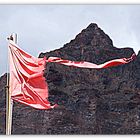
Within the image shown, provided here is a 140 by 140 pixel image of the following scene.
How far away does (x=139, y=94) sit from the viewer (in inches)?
161

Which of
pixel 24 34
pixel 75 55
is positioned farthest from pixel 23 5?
pixel 75 55

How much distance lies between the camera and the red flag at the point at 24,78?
12.2 feet

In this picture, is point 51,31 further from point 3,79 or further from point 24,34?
point 3,79

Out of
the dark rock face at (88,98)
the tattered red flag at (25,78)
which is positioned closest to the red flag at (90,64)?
the dark rock face at (88,98)

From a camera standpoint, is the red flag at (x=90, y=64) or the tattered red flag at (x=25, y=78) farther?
the red flag at (x=90, y=64)

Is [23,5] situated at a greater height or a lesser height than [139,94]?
greater

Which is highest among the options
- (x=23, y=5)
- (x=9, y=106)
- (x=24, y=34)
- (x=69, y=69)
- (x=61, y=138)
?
(x=23, y=5)

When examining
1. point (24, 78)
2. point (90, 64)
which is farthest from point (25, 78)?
point (90, 64)

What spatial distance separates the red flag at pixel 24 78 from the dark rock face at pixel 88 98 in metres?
0.31

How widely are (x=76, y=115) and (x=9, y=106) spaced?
29.7 inches

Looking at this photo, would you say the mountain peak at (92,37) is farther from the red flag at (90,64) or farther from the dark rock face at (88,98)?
the red flag at (90,64)

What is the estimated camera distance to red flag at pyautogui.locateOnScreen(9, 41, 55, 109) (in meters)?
3.72

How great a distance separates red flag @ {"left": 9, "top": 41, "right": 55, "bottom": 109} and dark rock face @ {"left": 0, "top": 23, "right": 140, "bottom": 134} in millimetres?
307

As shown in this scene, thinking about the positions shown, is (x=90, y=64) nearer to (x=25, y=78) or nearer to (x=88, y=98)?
(x=88, y=98)
